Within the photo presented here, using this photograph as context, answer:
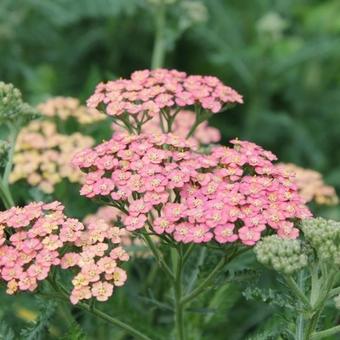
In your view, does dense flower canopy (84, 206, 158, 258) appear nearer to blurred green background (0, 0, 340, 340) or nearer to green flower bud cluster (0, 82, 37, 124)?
green flower bud cluster (0, 82, 37, 124)

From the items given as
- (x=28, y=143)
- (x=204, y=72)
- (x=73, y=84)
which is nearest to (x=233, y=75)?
(x=204, y=72)

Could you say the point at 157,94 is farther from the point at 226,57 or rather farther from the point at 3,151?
the point at 226,57

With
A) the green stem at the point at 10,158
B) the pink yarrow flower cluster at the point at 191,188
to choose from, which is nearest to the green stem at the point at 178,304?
the pink yarrow flower cluster at the point at 191,188

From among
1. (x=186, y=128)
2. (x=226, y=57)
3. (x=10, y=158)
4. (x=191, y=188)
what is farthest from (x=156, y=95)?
(x=226, y=57)

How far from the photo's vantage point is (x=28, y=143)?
13.5 feet

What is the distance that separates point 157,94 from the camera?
3.30 metres

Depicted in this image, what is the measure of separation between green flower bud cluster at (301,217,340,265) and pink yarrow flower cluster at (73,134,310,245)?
0.30 ft

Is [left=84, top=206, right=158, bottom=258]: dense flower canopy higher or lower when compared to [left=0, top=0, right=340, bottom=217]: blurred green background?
lower

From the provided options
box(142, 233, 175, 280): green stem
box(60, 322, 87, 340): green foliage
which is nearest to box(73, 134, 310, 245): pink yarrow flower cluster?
box(142, 233, 175, 280): green stem

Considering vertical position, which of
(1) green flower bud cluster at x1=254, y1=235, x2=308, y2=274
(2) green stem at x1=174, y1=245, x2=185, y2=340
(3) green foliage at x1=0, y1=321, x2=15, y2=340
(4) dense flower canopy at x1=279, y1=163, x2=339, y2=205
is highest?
(4) dense flower canopy at x1=279, y1=163, x2=339, y2=205

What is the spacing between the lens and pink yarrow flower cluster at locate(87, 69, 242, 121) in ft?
10.6

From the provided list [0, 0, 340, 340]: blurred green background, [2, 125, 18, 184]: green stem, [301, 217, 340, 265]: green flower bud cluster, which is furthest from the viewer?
[0, 0, 340, 340]: blurred green background

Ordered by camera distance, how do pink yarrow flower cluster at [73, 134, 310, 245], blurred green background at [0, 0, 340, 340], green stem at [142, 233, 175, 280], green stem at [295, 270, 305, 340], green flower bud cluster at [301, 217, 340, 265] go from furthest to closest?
blurred green background at [0, 0, 340, 340]
green stem at [142, 233, 175, 280]
green stem at [295, 270, 305, 340]
pink yarrow flower cluster at [73, 134, 310, 245]
green flower bud cluster at [301, 217, 340, 265]

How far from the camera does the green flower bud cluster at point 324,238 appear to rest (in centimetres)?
259
